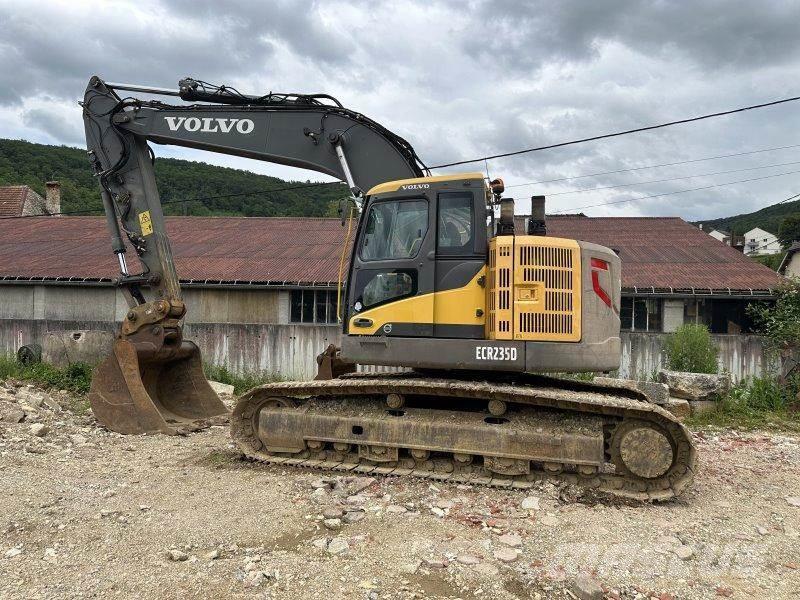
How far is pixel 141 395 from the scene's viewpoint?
7.86 metres

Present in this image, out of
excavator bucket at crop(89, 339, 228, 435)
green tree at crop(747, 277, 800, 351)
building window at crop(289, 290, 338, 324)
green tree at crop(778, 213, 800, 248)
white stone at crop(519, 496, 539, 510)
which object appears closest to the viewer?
white stone at crop(519, 496, 539, 510)

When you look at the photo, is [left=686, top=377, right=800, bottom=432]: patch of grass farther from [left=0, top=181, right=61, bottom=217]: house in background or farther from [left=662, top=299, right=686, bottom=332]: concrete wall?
[left=0, top=181, right=61, bottom=217]: house in background

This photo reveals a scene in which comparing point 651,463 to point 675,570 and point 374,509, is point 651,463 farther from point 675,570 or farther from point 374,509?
point 374,509

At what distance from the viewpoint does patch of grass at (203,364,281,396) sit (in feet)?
41.6

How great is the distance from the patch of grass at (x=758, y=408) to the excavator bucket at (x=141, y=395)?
25.5 feet

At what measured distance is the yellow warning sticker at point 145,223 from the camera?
28.3 ft

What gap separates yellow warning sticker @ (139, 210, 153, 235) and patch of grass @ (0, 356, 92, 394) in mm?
3547

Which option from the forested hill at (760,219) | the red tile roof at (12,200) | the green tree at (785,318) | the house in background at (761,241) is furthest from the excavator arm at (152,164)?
the forested hill at (760,219)

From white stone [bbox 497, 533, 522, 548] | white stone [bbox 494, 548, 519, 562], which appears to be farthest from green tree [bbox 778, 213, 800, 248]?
white stone [bbox 494, 548, 519, 562]

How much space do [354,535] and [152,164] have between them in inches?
258

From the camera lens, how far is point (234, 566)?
13.5 feet

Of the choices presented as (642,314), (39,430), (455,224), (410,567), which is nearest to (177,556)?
(410,567)

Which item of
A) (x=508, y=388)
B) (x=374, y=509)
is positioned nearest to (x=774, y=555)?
(x=508, y=388)

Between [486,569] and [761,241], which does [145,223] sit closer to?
[486,569]
